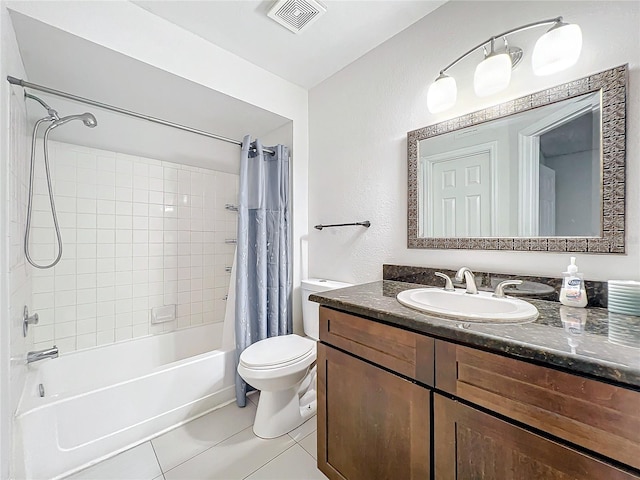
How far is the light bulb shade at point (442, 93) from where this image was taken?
52.3 inches

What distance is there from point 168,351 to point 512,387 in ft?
8.03

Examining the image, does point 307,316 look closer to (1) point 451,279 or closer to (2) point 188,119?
(1) point 451,279

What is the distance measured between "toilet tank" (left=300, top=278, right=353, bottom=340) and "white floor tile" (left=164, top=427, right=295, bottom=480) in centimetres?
62

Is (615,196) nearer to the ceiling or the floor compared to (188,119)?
nearer to the floor

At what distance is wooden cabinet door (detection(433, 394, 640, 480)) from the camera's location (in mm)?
594

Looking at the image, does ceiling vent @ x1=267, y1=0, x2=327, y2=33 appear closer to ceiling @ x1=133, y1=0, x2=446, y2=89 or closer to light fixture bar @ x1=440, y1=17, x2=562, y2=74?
ceiling @ x1=133, y1=0, x2=446, y2=89

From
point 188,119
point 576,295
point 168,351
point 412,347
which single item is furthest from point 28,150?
point 576,295

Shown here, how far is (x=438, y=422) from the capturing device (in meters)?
0.81

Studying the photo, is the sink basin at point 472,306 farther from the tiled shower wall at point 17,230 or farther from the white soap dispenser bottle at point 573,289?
the tiled shower wall at point 17,230

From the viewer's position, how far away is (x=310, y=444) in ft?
4.80

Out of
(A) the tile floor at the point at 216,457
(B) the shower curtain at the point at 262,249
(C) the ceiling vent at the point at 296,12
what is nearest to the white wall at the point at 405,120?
(B) the shower curtain at the point at 262,249

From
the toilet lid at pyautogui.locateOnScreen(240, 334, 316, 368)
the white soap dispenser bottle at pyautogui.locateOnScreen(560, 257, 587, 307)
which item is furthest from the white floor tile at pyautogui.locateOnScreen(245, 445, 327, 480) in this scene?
the white soap dispenser bottle at pyautogui.locateOnScreen(560, 257, 587, 307)

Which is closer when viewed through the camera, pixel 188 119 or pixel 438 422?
pixel 438 422

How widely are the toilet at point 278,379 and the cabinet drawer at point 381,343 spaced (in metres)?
0.43
